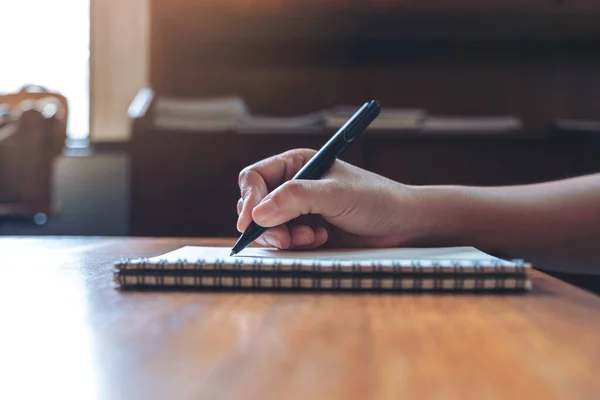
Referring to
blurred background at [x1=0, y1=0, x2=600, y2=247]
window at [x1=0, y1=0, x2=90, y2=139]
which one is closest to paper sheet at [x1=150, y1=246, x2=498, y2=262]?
blurred background at [x1=0, y1=0, x2=600, y2=247]

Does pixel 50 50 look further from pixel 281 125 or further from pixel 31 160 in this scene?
pixel 281 125

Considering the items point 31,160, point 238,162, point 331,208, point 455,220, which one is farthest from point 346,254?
point 31,160

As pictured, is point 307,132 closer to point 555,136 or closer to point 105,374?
point 555,136

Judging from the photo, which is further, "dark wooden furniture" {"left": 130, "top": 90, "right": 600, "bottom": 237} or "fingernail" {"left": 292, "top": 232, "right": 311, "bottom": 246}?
"dark wooden furniture" {"left": 130, "top": 90, "right": 600, "bottom": 237}

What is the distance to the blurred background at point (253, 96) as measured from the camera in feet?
5.47

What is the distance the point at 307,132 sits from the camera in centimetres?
165

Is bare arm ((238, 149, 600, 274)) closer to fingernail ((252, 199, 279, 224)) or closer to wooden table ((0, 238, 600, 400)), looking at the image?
fingernail ((252, 199, 279, 224))

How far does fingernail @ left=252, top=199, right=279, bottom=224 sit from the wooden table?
4.2 inches

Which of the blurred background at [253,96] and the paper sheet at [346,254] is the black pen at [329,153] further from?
the blurred background at [253,96]

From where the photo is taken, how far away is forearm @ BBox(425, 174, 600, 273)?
627mm

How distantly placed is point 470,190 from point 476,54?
148 centimetres

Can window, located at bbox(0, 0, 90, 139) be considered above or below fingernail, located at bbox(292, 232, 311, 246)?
above

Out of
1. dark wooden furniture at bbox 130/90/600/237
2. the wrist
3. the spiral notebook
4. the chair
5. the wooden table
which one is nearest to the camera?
the wooden table

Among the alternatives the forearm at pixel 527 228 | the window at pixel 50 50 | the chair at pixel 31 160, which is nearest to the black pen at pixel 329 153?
the forearm at pixel 527 228
